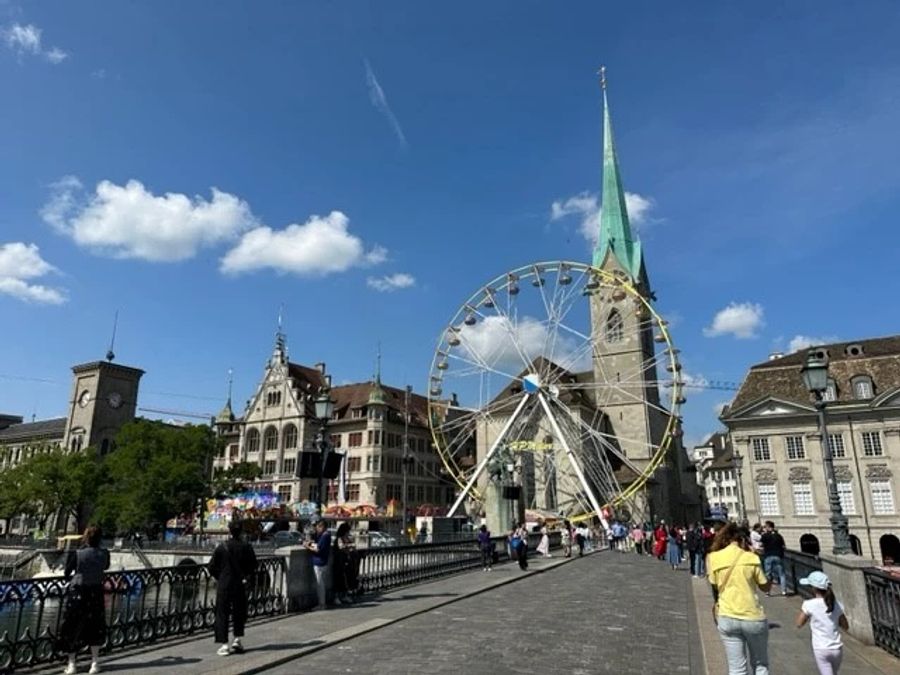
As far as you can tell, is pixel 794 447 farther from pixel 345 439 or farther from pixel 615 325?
pixel 345 439

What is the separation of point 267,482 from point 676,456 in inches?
1938

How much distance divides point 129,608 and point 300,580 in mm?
4093

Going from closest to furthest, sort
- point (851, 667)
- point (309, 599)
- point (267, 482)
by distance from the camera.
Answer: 1. point (851, 667)
2. point (309, 599)
3. point (267, 482)

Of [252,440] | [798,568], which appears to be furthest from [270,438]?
[798,568]

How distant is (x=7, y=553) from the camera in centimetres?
5759

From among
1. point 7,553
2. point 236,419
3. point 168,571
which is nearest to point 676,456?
point 236,419

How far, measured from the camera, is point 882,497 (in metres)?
51.1

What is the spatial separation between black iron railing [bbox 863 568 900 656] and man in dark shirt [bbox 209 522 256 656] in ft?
29.9

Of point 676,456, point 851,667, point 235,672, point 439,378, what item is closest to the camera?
point 235,672

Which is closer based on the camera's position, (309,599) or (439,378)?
(309,599)

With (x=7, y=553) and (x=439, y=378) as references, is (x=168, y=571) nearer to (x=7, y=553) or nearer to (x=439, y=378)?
(x=439, y=378)

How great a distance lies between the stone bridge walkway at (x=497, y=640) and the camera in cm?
848

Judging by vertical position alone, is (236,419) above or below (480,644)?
above

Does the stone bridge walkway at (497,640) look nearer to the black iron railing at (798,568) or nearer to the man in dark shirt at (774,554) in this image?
the black iron railing at (798,568)
